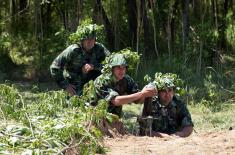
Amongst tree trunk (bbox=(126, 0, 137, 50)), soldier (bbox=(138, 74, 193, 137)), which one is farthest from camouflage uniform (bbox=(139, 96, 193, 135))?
tree trunk (bbox=(126, 0, 137, 50))

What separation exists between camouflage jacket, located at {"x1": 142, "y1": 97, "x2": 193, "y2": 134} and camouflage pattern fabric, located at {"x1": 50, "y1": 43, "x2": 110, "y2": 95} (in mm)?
1377

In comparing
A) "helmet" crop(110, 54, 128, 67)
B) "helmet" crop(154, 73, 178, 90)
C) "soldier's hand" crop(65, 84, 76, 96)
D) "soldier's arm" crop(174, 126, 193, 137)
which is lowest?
"soldier's arm" crop(174, 126, 193, 137)

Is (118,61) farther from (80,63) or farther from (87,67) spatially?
(80,63)

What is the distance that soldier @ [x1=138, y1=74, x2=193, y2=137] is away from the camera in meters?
6.14

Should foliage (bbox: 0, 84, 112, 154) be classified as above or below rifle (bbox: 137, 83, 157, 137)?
above

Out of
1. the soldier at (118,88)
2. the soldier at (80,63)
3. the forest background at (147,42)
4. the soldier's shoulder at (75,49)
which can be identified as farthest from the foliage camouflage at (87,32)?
the soldier at (118,88)

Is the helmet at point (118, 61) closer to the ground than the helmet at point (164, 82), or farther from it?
farther from it

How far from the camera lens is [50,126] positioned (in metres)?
4.48

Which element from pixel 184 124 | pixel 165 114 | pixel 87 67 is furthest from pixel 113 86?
pixel 87 67

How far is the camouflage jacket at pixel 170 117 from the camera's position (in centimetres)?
625

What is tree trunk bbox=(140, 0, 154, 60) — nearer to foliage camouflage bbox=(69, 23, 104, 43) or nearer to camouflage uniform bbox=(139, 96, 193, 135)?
foliage camouflage bbox=(69, 23, 104, 43)

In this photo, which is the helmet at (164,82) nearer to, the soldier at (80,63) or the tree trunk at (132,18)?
the soldier at (80,63)

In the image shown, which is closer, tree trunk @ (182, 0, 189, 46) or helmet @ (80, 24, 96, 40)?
helmet @ (80, 24, 96, 40)

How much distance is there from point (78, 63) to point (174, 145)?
273cm
